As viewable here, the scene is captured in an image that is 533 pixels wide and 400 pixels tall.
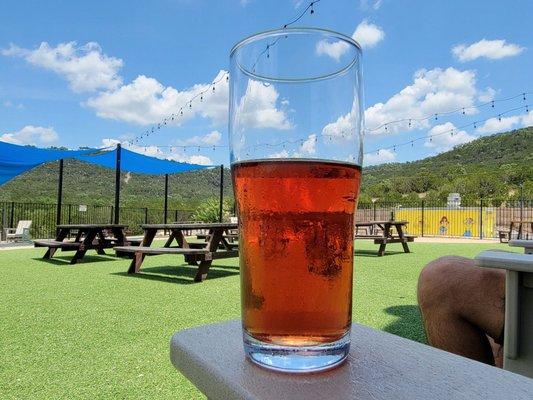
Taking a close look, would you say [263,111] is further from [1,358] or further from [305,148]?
[1,358]

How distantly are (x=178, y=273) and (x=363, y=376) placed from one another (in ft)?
17.9

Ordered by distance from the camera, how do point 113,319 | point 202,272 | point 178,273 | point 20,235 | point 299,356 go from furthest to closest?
point 20,235 → point 178,273 → point 202,272 → point 113,319 → point 299,356

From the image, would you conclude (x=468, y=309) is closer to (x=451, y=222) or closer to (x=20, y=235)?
(x=20, y=235)

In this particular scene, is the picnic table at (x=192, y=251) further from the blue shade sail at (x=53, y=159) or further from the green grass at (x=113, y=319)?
the blue shade sail at (x=53, y=159)

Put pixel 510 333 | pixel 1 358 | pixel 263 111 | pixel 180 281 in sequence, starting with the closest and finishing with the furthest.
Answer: pixel 263 111
pixel 510 333
pixel 1 358
pixel 180 281

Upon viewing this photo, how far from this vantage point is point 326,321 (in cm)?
47

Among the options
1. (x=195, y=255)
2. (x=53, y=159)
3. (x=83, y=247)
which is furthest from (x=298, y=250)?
(x=53, y=159)

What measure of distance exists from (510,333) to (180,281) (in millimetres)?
4273

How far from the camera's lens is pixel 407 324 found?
292cm

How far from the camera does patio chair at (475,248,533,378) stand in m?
1.00

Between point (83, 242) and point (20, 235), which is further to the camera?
point (20, 235)

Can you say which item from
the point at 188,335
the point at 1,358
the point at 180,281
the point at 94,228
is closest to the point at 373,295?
the point at 180,281

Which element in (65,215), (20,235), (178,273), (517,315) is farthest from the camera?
(65,215)

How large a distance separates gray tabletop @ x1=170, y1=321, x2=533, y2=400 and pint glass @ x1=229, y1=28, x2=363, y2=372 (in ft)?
0.09
